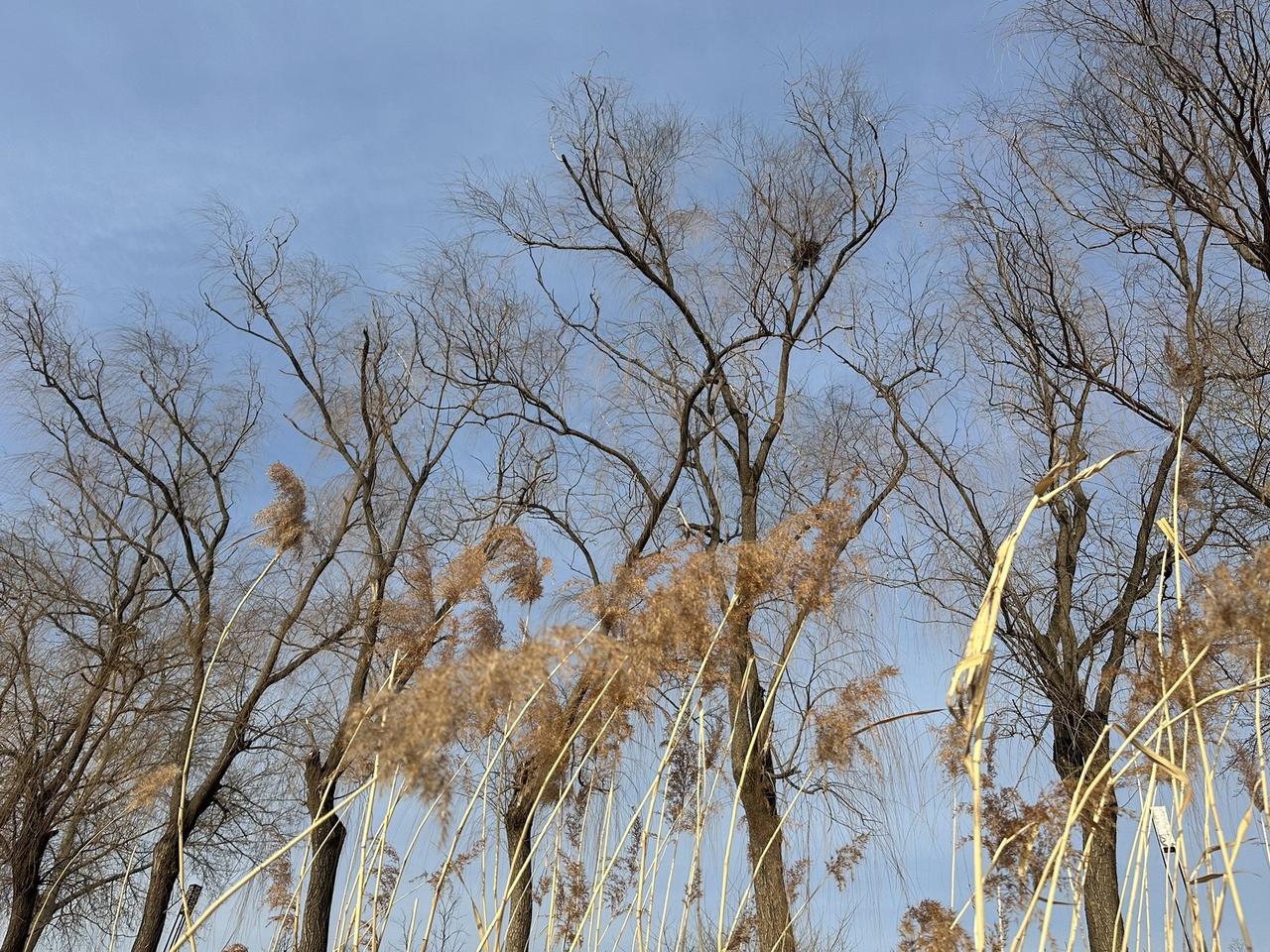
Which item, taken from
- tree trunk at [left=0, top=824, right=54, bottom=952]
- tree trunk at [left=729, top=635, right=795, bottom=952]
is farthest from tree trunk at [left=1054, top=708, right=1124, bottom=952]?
tree trunk at [left=0, top=824, right=54, bottom=952]

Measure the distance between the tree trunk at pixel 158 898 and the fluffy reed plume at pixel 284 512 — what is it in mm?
5243

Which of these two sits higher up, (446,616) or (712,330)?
(712,330)

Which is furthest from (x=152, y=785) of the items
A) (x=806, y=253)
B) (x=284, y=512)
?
(x=806, y=253)

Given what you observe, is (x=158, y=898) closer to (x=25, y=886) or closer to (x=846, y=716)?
(x=25, y=886)

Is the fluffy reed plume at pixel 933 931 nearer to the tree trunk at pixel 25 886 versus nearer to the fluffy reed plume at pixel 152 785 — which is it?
the fluffy reed plume at pixel 152 785

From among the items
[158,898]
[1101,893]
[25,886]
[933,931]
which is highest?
[25,886]

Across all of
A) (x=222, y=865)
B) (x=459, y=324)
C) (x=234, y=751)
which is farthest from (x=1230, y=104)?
(x=222, y=865)

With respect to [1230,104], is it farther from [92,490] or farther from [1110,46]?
[92,490]

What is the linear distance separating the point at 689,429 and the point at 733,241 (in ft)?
5.38

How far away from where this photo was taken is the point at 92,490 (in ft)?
35.1

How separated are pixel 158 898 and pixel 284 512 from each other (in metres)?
6.02

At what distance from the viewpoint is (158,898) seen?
841cm

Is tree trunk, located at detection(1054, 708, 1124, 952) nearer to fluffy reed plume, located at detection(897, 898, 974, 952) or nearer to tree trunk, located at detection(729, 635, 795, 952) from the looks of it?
tree trunk, located at detection(729, 635, 795, 952)

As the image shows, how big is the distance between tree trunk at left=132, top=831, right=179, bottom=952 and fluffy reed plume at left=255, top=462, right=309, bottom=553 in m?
5.24
